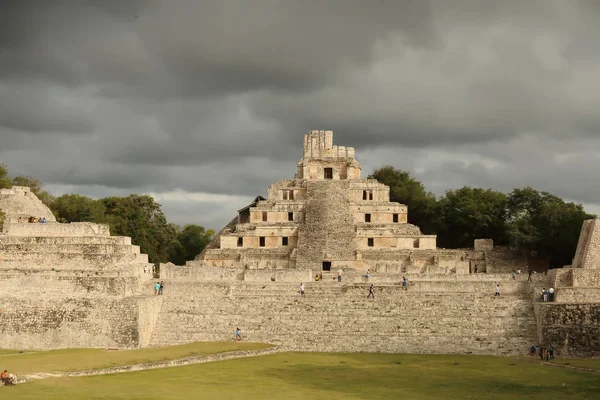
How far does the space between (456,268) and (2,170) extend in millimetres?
29960

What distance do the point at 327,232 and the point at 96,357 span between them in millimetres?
19949

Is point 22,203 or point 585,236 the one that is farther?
point 22,203

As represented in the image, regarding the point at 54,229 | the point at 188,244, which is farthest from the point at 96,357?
the point at 188,244

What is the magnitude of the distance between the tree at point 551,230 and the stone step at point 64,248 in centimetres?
2349

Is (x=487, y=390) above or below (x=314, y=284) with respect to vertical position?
below

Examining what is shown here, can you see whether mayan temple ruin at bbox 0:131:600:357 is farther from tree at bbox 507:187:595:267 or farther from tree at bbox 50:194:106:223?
tree at bbox 50:194:106:223

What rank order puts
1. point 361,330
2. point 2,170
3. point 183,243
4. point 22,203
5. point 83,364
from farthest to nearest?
point 183,243 < point 2,170 < point 22,203 < point 361,330 < point 83,364

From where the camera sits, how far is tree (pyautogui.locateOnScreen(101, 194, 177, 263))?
57.2 metres

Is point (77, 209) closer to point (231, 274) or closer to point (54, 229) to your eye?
point (54, 229)

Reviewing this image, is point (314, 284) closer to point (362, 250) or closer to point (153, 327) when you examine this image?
point (153, 327)

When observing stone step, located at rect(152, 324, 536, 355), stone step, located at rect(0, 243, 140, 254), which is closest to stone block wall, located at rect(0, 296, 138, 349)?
stone step, located at rect(0, 243, 140, 254)

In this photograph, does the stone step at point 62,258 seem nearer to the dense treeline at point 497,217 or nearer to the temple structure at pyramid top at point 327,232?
the temple structure at pyramid top at point 327,232

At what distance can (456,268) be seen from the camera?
1822 inches

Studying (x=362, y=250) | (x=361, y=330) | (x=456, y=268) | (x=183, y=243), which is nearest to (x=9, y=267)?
(x=361, y=330)
